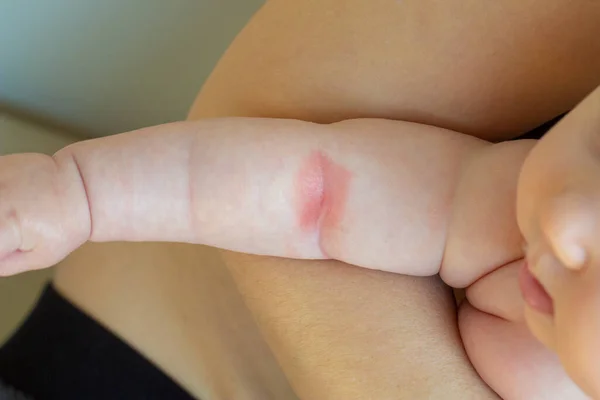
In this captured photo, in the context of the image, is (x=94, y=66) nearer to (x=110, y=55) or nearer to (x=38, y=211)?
(x=110, y=55)

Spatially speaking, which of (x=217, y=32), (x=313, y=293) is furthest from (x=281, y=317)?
(x=217, y=32)

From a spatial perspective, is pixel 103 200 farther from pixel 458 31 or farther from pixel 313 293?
pixel 458 31

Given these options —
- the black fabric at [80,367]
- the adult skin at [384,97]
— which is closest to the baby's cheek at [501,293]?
the adult skin at [384,97]

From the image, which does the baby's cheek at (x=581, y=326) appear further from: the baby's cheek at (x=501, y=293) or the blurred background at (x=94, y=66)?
the blurred background at (x=94, y=66)

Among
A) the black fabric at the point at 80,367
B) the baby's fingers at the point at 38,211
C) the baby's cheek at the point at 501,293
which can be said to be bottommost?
the black fabric at the point at 80,367

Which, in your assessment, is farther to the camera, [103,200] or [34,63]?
[34,63]

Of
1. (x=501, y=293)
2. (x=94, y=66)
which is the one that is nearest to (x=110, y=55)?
(x=94, y=66)

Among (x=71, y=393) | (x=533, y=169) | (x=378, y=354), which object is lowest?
(x=71, y=393)
